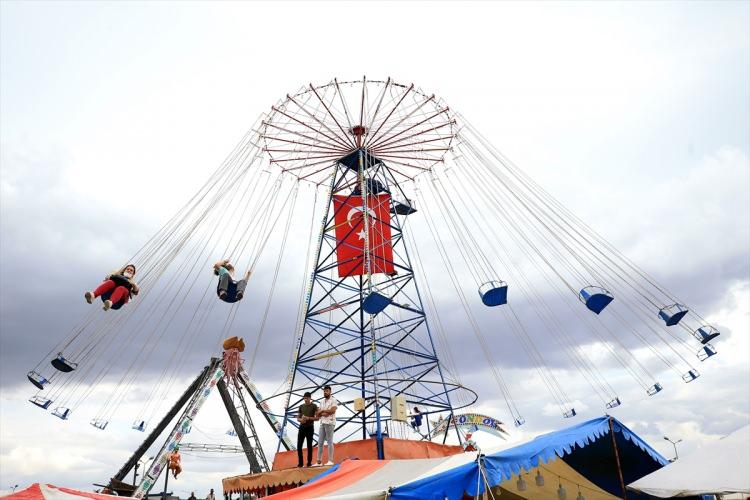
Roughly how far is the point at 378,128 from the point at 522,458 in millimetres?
13617

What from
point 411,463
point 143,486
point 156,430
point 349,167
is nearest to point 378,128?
point 349,167

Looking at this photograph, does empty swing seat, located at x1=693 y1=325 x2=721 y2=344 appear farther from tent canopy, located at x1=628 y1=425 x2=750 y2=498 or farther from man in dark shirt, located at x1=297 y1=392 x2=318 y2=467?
man in dark shirt, located at x1=297 y1=392 x2=318 y2=467

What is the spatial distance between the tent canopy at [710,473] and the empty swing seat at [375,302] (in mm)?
7919

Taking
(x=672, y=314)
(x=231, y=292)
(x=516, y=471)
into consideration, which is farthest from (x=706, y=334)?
(x=231, y=292)

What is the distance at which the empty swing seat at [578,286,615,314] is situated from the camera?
11.9 metres

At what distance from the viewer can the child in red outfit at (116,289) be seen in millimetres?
12367

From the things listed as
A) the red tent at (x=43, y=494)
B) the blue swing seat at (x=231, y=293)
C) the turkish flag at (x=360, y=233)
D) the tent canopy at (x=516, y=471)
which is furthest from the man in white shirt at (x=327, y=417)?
the turkish flag at (x=360, y=233)

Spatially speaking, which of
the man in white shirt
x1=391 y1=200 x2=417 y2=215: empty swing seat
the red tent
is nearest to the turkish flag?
x1=391 y1=200 x2=417 y2=215: empty swing seat

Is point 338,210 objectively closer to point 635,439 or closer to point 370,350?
point 370,350

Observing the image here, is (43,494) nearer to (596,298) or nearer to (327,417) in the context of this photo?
(327,417)

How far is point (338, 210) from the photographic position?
1911 cm

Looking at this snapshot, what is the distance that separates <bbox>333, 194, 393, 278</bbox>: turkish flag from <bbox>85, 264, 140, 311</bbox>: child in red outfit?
285 inches

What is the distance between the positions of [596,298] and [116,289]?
447 inches

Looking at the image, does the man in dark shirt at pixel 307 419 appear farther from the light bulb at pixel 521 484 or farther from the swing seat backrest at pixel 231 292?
the light bulb at pixel 521 484
